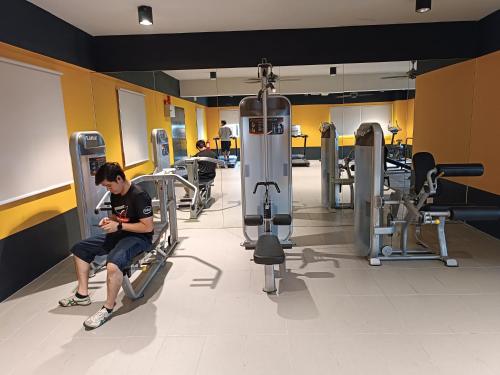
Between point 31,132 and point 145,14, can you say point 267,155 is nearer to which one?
point 145,14

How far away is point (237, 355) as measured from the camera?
2.10 metres

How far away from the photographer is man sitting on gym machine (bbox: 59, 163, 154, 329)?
2.56 meters

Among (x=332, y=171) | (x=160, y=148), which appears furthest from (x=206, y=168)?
(x=332, y=171)

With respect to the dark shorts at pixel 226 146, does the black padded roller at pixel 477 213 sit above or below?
below

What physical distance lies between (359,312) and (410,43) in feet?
10.7

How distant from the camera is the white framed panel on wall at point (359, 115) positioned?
16.4 feet

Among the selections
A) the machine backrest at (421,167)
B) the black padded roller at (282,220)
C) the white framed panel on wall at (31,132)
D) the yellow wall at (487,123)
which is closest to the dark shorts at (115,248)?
the white framed panel on wall at (31,132)

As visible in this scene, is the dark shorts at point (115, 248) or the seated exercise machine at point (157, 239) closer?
the dark shorts at point (115, 248)

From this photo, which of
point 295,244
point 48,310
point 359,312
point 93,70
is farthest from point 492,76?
point 48,310

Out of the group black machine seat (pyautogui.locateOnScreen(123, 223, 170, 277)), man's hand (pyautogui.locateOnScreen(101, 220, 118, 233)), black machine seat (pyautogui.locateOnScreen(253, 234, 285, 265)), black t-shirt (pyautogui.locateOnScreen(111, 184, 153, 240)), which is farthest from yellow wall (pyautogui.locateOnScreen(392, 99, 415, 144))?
man's hand (pyautogui.locateOnScreen(101, 220, 118, 233))

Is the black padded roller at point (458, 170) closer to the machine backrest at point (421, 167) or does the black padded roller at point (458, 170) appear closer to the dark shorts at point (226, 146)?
the machine backrest at point (421, 167)

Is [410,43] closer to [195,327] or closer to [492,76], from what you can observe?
[492,76]

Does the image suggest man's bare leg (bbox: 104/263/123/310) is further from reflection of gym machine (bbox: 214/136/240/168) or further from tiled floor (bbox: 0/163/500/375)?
reflection of gym machine (bbox: 214/136/240/168)

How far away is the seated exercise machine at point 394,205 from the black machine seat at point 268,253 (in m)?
1.14
